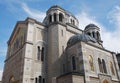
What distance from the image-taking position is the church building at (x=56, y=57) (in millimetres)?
17766

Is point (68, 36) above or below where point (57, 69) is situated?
above

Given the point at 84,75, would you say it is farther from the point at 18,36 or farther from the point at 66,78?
the point at 18,36

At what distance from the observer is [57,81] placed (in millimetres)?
17719

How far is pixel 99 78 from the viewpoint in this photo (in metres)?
18.2

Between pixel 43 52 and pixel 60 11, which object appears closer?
pixel 43 52

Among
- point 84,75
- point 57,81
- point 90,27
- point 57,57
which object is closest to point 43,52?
point 57,57

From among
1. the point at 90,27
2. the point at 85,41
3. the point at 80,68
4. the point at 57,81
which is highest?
the point at 90,27

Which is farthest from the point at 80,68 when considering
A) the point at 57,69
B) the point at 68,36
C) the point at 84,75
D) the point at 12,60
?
the point at 12,60

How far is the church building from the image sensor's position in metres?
17.8

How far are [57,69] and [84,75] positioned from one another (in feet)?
14.9

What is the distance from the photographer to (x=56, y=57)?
20375mm

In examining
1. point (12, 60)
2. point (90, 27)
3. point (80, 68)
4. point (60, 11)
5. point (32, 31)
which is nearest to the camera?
point (80, 68)

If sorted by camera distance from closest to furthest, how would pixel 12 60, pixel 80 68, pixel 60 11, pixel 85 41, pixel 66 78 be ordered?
pixel 66 78, pixel 80 68, pixel 85 41, pixel 12 60, pixel 60 11

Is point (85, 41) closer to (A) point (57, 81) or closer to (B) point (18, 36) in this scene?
(A) point (57, 81)
